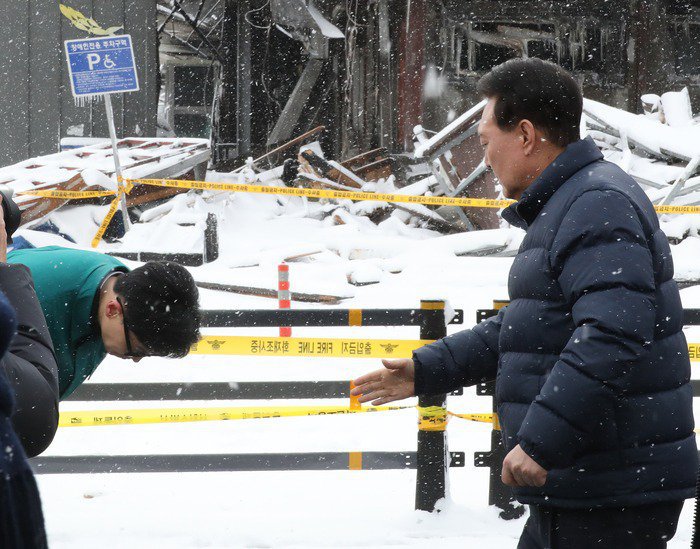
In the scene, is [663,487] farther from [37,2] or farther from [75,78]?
[37,2]

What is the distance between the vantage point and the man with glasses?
224cm

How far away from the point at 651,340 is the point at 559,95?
0.65m

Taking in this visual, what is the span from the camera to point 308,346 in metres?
4.90

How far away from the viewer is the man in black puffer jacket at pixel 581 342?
1960 millimetres

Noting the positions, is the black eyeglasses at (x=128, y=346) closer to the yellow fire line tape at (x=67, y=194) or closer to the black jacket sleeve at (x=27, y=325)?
the black jacket sleeve at (x=27, y=325)

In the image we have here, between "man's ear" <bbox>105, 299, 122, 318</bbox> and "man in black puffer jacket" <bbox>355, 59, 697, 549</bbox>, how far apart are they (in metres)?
1.02

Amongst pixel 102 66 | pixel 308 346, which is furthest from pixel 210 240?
pixel 308 346

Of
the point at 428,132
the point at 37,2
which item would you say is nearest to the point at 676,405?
the point at 428,132

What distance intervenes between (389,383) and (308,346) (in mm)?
2253

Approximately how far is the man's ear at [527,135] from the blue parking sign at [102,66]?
36.3ft

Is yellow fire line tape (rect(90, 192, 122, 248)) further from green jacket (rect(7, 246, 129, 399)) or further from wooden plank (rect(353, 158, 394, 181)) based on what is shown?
green jacket (rect(7, 246, 129, 399))

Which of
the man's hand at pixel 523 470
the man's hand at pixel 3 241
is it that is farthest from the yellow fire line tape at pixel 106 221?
the man's hand at pixel 523 470

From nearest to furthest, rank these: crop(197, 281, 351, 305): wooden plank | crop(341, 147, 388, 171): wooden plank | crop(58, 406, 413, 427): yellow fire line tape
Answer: crop(58, 406, 413, 427): yellow fire line tape
crop(197, 281, 351, 305): wooden plank
crop(341, 147, 388, 171): wooden plank

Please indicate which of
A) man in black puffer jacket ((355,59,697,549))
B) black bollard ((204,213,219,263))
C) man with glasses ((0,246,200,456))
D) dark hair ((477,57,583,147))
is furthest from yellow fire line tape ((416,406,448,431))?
black bollard ((204,213,219,263))
